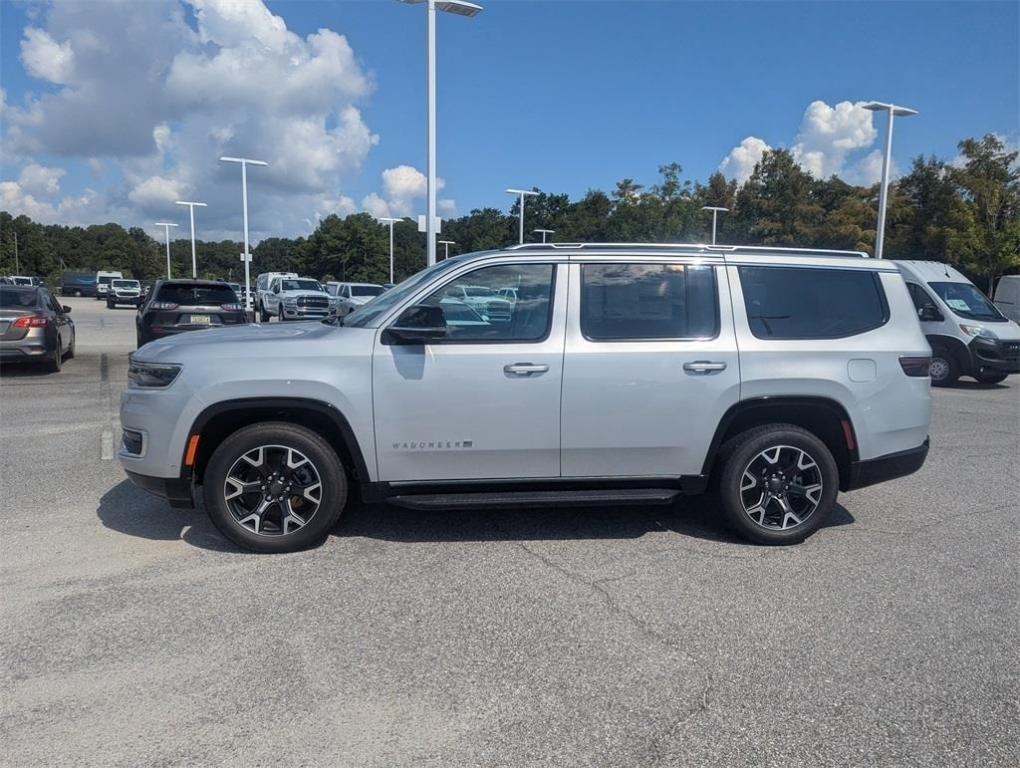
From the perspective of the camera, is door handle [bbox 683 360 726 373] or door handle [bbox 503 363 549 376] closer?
door handle [bbox 503 363 549 376]

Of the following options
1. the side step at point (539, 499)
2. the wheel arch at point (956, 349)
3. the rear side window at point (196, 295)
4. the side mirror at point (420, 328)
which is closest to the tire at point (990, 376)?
the wheel arch at point (956, 349)

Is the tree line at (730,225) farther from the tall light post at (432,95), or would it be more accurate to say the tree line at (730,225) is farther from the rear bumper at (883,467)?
the rear bumper at (883,467)

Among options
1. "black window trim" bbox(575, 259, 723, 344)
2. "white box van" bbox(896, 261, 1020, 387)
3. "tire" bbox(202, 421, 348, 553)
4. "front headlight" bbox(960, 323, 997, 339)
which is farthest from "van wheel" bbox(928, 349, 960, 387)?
"tire" bbox(202, 421, 348, 553)

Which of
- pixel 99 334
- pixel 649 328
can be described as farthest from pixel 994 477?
pixel 99 334

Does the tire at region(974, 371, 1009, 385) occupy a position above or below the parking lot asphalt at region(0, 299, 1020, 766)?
above

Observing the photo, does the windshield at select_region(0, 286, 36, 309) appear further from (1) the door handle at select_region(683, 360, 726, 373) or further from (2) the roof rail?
(1) the door handle at select_region(683, 360, 726, 373)

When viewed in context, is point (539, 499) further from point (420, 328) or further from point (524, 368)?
point (420, 328)

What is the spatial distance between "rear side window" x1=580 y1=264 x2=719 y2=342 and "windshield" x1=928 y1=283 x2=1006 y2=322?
1174 centimetres

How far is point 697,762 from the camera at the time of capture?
2953 mm

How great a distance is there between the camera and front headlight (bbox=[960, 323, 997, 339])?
46.4ft

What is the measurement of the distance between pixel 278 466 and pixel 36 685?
1.80 metres

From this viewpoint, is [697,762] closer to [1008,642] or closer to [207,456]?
[1008,642]

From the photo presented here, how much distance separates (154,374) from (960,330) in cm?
1403

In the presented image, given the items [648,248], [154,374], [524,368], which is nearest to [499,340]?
[524,368]
